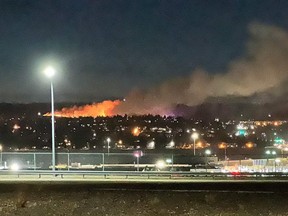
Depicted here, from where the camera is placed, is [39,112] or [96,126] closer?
[96,126]

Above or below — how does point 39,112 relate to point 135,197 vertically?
above

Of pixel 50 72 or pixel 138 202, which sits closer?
pixel 138 202

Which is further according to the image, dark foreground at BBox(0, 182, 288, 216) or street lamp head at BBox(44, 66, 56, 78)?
street lamp head at BBox(44, 66, 56, 78)

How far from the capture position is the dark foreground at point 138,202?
22.4 m

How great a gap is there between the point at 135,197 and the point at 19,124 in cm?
13045

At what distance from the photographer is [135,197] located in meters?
23.8

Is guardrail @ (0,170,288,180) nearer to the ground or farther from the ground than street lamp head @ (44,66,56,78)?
nearer to the ground

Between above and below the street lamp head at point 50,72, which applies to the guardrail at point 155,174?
below

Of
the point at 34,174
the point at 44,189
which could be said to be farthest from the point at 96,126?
the point at 44,189

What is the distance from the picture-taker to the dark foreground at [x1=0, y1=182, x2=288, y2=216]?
2236 centimetres

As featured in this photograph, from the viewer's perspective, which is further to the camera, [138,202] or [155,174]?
[155,174]

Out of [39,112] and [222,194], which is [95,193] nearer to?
[222,194]

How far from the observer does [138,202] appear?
23.3 m

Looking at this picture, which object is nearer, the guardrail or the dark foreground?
the dark foreground
